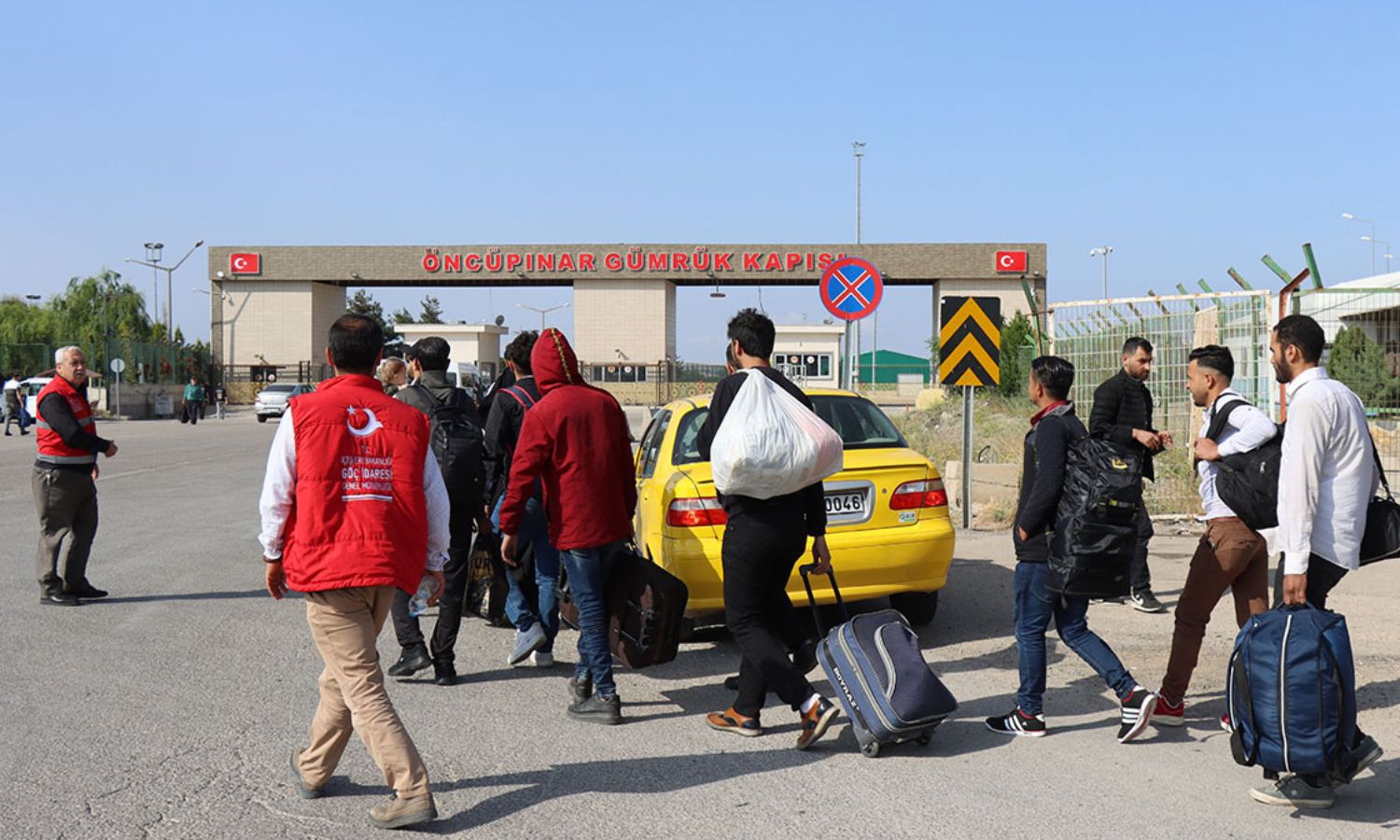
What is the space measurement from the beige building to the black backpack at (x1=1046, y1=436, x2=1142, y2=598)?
2142 inches

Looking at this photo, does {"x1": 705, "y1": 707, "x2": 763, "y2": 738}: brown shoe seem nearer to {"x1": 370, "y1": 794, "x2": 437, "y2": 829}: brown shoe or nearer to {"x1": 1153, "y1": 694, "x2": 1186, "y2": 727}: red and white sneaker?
{"x1": 370, "y1": 794, "x2": 437, "y2": 829}: brown shoe

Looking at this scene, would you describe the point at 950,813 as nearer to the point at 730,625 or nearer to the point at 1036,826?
the point at 1036,826

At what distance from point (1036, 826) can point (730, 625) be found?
1.63 metres

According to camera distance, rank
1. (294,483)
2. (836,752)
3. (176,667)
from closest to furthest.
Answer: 1. (294,483)
2. (836,752)
3. (176,667)

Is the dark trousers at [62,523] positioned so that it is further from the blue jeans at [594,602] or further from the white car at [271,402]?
the white car at [271,402]

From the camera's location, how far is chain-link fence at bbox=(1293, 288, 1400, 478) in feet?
38.3

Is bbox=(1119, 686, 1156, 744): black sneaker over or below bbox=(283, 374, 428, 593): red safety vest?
below

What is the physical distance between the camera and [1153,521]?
12391 mm

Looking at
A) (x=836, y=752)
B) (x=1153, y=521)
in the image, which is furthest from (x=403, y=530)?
(x=1153, y=521)

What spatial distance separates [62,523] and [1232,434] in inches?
299

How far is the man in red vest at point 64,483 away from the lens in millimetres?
8609

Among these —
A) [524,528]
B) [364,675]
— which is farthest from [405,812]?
[524,528]

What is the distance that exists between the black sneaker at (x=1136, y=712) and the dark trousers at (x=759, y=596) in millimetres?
1393

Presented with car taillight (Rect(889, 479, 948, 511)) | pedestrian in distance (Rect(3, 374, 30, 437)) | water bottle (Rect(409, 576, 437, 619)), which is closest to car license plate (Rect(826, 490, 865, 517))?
car taillight (Rect(889, 479, 948, 511))
